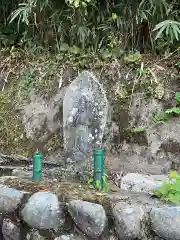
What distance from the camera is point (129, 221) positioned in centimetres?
232

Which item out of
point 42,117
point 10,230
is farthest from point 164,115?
point 10,230

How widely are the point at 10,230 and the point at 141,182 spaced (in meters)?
1.00

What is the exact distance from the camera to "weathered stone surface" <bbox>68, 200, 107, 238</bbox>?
2350 mm

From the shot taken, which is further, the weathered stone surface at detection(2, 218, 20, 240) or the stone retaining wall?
the weathered stone surface at detection(2, 218, 20, 240)

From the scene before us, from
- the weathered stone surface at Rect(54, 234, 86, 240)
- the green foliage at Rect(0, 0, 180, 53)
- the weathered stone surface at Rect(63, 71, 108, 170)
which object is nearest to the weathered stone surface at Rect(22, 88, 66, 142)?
the weathered stone surface at Rect(63, 71, 108, 170)

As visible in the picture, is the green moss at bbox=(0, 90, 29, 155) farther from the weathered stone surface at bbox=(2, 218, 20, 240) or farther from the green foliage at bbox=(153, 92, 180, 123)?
the green foliage at bbox=(153, 92, 180, 123)

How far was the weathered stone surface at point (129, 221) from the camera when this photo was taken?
2320mm

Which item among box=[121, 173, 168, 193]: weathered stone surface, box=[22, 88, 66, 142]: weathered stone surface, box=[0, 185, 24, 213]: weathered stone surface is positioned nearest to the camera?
box=[0, 185, 24, 213]: weathered stone surface

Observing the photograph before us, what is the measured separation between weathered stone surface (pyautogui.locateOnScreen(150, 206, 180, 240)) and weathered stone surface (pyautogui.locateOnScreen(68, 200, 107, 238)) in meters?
0.32

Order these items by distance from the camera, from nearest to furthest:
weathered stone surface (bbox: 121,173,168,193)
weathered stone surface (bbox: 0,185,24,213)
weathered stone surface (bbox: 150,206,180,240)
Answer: weathered stone surface (bbox: 150,206,180,240), weathered stone surface (bbox: 0,185,24,213), weathered stone surface (bbox: 121,173,168,193)

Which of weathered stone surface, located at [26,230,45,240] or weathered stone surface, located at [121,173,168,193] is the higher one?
weathered stone surface, located at [121,173,168,193]

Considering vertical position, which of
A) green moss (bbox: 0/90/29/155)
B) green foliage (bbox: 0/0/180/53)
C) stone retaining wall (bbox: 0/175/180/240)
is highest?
green foliage (bbox: 0/0/180/53)

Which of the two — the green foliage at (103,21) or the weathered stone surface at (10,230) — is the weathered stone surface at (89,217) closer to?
the weathered stone surface at (10,230)

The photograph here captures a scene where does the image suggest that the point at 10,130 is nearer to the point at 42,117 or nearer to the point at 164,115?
the point at 42,117
